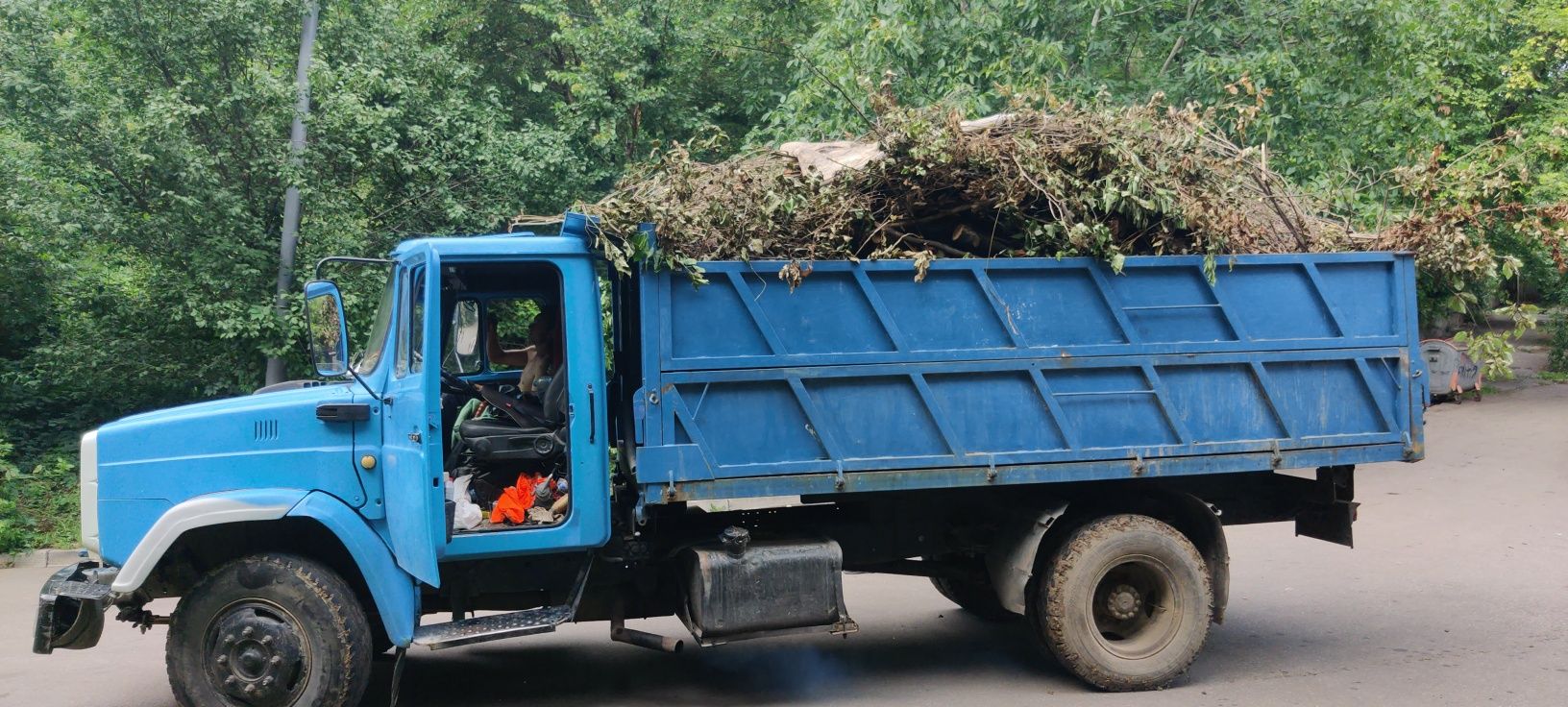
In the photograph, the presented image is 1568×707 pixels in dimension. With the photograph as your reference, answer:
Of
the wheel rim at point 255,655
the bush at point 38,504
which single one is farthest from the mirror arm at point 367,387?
the bush at point 38,504

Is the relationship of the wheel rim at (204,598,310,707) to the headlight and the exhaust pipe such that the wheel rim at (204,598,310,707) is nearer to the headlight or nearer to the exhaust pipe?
the headlight

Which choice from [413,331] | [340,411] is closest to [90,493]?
[340,411]

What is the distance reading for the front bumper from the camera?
5262mm

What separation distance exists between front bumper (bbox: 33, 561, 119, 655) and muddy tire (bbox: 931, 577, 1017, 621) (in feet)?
15.6

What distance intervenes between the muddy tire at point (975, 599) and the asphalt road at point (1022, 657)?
99mm

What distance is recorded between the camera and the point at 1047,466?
6.03 meters

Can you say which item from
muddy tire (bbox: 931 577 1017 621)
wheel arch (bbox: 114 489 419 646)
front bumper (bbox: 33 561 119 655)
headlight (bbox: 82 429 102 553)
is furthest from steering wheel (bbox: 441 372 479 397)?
muddy tire (bbox: 931 577 1017 621)

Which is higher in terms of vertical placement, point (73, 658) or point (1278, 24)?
point (1278, 24)

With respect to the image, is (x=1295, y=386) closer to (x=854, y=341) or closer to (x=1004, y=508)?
(x=1004, y=508)

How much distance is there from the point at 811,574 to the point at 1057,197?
2313 mm

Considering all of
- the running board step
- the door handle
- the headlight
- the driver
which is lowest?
the running board step

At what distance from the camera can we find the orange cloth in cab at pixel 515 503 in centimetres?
565

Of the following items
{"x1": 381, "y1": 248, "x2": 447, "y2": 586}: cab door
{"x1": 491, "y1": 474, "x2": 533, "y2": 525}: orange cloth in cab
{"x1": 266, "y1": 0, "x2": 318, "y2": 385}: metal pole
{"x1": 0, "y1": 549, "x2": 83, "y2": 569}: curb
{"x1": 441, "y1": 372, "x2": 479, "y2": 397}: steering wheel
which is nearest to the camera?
{"x1": 381, "y1": 248, "x2": 447, "y2": 586}: cab door

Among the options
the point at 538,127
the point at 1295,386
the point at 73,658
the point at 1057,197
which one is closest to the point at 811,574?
the point at 1057,197
